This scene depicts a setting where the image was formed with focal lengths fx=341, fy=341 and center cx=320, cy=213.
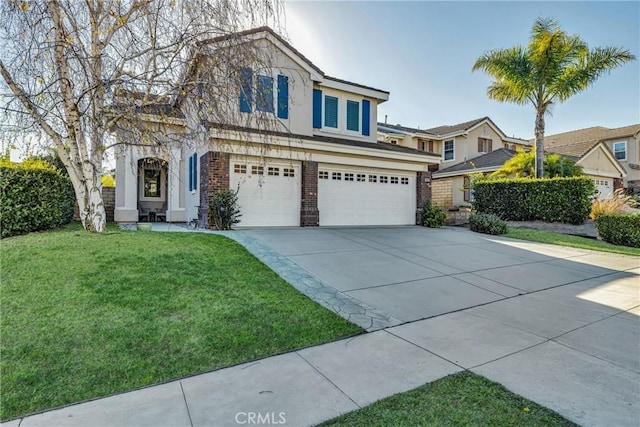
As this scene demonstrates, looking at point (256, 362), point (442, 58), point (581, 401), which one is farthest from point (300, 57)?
point (581, 401)

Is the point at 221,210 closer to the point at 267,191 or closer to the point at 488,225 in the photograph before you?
the point at 267,191

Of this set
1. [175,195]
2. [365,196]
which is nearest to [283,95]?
[365,196]

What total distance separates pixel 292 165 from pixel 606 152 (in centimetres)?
2375

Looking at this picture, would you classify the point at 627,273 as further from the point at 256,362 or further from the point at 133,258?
the point at 133,258

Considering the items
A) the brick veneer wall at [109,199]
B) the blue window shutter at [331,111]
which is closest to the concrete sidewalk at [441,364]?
the blue window shutter at [331,111]

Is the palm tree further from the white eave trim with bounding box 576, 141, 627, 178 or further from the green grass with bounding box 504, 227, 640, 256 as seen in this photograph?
the white eave trim with bounding box 576, 141, 627, 178

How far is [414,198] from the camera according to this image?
51.5 ft

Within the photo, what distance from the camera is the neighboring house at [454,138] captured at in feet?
82.1

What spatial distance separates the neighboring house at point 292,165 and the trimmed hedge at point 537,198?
4238 mm

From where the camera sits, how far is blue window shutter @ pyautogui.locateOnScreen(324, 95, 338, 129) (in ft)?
48.1

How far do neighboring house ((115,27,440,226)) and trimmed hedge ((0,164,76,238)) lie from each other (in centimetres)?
191

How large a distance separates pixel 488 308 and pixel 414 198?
10.6 meters

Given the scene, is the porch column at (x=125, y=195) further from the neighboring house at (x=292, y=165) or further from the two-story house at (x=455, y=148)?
the two-story house at (x=455, y=148)

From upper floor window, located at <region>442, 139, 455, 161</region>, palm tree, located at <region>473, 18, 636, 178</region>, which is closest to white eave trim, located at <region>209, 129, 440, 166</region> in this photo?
palm tree, located at <region>473, 18, 636, 178</region>
